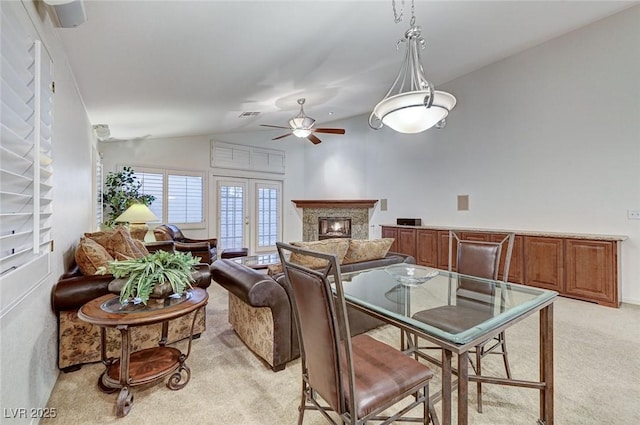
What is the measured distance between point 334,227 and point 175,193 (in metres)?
3.86

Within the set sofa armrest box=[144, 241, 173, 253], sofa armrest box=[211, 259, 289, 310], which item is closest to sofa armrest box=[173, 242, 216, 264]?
sofa armrest box=[144, 241, 173, 253]

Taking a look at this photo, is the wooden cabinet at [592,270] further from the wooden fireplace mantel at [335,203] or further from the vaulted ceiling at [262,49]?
the wooden fireplace mantel at [335,203]

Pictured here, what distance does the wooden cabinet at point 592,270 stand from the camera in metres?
3.43

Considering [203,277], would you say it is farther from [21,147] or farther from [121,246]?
[21,147]

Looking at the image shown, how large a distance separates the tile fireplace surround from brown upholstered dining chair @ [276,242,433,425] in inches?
225

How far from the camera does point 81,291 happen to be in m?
1.98

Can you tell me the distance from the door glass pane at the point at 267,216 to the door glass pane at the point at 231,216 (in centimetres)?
51

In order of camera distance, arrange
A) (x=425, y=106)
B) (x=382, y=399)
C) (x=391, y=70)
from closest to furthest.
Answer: (x=382, y=399) < (x=425, y=106) < (x=391, y=70)

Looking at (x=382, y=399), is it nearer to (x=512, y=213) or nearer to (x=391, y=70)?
Result: (x=391, y=70)

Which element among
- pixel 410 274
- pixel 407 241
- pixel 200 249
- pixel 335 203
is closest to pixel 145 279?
pixel 410 274

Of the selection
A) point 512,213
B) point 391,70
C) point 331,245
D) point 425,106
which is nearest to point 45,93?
point 331,245

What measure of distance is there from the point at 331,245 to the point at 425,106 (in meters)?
1.31

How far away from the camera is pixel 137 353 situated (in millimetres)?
2057

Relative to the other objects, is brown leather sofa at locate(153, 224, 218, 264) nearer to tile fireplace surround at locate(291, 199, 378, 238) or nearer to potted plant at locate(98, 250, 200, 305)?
potted plant at locate(98, 250, 200, 305)
